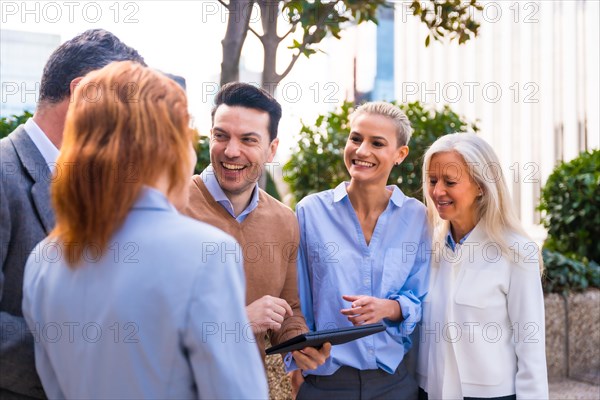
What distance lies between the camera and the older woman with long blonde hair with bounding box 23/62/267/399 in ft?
4.19

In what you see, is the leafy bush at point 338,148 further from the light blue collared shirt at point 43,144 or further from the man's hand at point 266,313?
the light blue collared shirt at point 43,144

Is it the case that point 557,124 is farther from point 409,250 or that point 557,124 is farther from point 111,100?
point 111,100

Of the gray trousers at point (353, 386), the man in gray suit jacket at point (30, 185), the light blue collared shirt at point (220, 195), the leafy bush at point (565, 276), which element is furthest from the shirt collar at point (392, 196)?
the leafy bush at point (565, 276)

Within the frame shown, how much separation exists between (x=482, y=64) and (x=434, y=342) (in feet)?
58.4

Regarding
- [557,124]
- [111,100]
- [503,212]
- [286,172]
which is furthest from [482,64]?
[111,100]

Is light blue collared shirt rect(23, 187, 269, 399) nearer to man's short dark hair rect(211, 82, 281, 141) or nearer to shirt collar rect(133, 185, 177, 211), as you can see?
shirt collar rect(133, 185, 177, 211)

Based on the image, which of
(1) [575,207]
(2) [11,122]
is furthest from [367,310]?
(1) [575,207]

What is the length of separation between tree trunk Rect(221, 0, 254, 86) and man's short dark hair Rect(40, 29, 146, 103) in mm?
2141

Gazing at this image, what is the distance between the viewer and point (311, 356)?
2.44 metres

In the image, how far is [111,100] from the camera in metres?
1.40

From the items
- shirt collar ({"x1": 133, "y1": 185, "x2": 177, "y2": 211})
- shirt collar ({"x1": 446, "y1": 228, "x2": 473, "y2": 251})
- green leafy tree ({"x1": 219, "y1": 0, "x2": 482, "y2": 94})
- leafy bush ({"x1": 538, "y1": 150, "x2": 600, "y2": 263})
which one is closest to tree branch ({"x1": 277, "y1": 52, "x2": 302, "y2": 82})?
green leafy tree ({"x1": 219, "y1": 0, "x2": 482, "y2": 94})

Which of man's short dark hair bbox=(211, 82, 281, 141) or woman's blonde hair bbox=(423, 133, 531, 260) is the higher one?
man's short dark hair bbox=(211, 82, 281, 141)

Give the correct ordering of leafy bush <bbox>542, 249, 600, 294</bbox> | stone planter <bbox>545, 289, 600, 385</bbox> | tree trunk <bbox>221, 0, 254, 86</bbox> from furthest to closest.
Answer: leafy bush <bbox>542, 249, 600, 294</bbox>, stone planter <bbox>545, 289, 600, 385</bbox>, tree trunk <bbox>221, 0, 254, 86</bbox>

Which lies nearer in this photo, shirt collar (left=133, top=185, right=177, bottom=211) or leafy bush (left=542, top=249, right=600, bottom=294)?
shirt collar (left=133, top=185, right=177, bottom=211)
